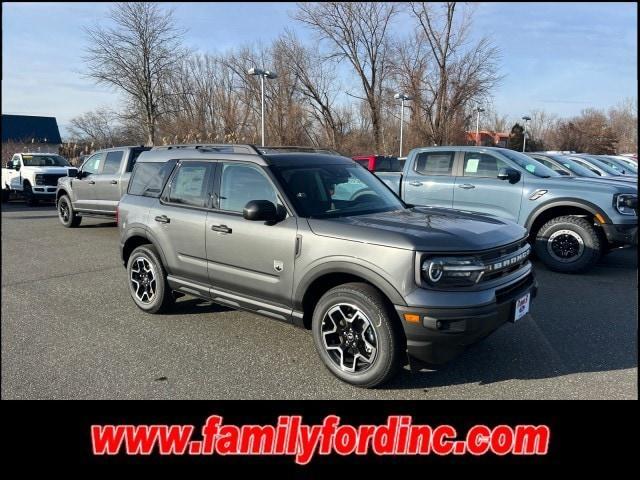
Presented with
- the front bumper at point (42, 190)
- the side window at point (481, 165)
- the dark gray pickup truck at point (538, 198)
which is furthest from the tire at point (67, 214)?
the side window at point (481, 165)

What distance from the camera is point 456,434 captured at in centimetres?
Result: 302

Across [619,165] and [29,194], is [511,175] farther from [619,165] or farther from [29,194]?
[29,194]

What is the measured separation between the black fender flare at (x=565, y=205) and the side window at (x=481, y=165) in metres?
0.95

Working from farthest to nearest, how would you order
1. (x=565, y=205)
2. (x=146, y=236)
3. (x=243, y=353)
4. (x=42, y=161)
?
(x=42, y=161)
(x=565, y=205)
(x=146, y=236)
(x=243, y=353)

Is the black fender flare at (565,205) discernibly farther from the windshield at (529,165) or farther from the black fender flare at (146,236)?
the black fender flare at (146,236)

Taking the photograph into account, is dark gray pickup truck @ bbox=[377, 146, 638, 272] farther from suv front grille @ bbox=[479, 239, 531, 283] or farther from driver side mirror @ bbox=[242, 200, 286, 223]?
driver side mirror @ bbox=[242, 200, 286, 223]

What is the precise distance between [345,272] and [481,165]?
541 cm

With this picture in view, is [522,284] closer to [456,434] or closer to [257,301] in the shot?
[456,434]

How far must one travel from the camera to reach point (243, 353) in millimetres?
4270

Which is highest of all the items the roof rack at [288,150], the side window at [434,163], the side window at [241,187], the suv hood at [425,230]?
the roof rack at [288,150]

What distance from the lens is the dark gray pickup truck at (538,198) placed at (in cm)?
689

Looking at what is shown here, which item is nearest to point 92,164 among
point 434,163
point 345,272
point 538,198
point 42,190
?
point 42,190

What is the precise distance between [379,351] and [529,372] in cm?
135

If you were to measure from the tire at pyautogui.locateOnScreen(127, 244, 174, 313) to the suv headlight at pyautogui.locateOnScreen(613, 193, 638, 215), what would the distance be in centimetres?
619
